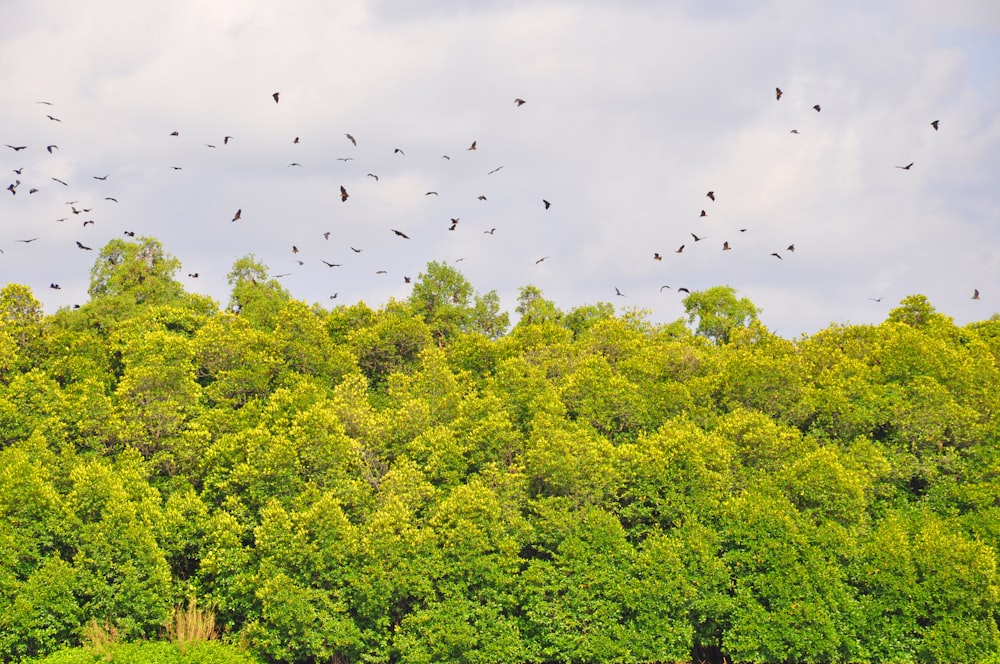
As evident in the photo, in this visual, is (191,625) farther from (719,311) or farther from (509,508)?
(719,311)

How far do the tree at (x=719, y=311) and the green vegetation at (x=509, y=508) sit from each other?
39535 millimetres

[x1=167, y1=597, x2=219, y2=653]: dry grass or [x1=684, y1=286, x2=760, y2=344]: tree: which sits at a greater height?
[x1=684, y1=286, x2=760, y2=344]: tree

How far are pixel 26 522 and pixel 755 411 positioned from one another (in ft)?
155

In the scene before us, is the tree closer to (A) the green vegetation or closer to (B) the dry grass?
(A) the green vegetation

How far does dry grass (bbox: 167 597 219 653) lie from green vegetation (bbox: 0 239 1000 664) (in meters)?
0.19

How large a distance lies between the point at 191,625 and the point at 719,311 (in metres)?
79.5

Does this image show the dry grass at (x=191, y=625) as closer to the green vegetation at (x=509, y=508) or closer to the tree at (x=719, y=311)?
the green vegetation at (x=509, y=508)

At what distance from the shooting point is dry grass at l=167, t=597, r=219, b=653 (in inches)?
2004

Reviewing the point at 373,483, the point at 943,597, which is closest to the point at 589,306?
the point at 373,483

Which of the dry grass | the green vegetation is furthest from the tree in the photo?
the dry grass

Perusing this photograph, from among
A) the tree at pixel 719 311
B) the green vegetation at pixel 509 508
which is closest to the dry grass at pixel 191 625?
the green vegetation at pixel 509 508

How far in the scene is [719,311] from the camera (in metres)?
114

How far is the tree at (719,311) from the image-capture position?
111500 millimetres

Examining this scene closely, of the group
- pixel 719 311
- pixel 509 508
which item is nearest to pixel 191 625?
pixel 509 508
